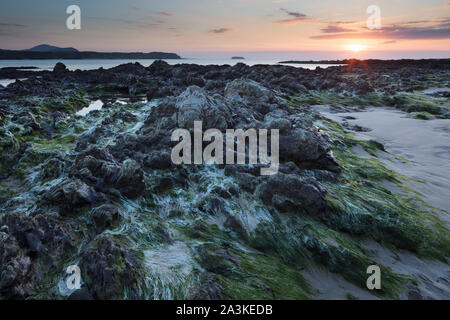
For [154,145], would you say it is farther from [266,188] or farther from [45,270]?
[45,270]

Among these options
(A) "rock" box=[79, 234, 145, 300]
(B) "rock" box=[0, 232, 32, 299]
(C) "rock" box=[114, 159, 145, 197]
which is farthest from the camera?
(C) "rock" box=[114, 159, 145, 197]

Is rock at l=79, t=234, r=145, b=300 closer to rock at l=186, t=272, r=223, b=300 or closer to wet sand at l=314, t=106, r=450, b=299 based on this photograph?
rock at l=186, t=272, r=223, b=300

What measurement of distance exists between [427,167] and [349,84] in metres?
20.2

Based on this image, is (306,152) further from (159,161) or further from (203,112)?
(159,161)

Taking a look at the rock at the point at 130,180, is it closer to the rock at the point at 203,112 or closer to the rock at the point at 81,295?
the rock at the point at 81,295

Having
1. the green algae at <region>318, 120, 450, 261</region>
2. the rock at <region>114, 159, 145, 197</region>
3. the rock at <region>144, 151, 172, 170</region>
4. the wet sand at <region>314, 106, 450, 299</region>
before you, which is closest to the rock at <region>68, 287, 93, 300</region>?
the rock at <region>114, 159, 145, 197</region>

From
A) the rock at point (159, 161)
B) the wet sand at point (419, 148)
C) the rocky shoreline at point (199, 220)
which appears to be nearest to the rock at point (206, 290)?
the rocky shoreline at point (199, 220)

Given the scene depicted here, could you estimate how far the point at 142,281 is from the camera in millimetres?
3490

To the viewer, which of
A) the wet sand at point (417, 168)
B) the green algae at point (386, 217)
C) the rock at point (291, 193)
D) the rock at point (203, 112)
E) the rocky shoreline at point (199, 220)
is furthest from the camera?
the rock at point (203, 112)

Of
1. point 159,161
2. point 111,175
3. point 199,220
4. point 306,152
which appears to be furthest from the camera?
point 306,152

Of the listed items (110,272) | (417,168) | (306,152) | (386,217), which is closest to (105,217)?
(110,272)

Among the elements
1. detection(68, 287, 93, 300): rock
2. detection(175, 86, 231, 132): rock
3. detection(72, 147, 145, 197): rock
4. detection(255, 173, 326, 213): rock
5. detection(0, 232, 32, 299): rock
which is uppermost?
detection(175, 86, 231, 132): rock

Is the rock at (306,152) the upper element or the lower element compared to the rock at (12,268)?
upper
